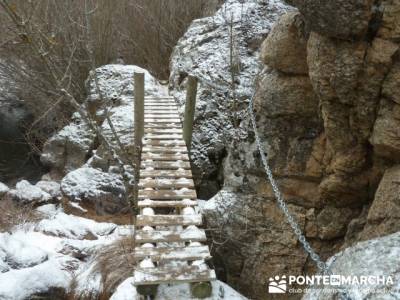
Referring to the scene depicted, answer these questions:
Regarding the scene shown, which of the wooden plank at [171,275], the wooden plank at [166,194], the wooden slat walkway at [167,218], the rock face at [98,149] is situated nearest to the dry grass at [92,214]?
the rock face at [98,149]

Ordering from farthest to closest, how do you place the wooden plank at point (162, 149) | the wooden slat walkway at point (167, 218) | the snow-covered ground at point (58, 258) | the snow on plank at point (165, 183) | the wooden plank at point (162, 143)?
the wooden plank at point (162, 143) < the wooden plank at point (162, 149) < the snow on plank at point (165, 183) < the snow-covered ground at point (58, 258) < the wooden slat walkway at point (167, 218)

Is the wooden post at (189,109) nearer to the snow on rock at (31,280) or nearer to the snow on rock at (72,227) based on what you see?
the snow on rock at (72,227)

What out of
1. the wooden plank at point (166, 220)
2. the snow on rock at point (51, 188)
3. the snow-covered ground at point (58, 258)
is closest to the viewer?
the snow-covered ground at point (58, 258)

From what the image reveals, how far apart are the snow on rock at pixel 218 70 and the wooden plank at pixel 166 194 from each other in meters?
1.96

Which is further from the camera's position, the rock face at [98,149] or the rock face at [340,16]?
the rock face at [98,149]

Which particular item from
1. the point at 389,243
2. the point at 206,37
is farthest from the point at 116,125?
the point at 389,243

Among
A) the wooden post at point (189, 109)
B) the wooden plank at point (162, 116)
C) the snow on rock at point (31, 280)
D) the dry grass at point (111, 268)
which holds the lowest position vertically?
the snow on rock at point (31, 280)

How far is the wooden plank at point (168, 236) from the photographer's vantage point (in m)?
4.83

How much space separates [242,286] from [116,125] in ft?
16.2

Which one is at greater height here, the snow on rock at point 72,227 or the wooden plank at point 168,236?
the wooden plank at point 168,236

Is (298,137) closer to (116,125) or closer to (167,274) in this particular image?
(167,274)

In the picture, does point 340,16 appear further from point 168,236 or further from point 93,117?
point 93,117

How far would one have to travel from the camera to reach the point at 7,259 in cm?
634

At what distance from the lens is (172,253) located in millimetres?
4664
